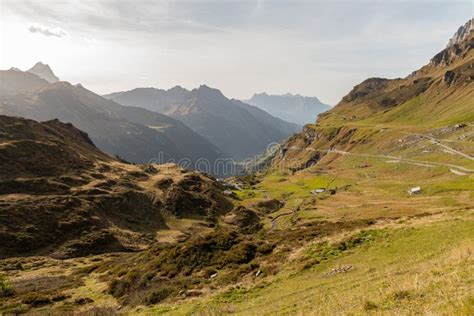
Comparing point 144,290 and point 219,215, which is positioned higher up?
point 144,290

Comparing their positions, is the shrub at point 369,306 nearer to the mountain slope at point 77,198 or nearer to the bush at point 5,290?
the bush at point 5,290

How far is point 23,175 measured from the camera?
10956cm

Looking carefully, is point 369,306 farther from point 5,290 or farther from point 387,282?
point 5,290

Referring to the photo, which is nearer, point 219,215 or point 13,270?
point 13,270

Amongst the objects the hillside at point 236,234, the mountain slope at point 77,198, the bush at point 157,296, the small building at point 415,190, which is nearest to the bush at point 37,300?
the hillside at point 236,234

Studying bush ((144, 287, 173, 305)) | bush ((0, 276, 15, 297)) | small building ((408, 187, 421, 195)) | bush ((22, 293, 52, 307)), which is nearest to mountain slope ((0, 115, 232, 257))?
bush ((0, 276, 15, 297))

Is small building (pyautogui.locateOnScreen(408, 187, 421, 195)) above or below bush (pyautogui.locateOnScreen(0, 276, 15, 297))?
above

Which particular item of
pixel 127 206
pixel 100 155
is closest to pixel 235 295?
pixel 127 206

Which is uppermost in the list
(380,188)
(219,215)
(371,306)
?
(371,306)

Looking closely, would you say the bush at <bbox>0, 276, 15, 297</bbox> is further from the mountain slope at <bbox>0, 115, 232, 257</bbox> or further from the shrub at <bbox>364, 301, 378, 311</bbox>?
the shrub at <bbox>364, 301, 378, 311</bbox>

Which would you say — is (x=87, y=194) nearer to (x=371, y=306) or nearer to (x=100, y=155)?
(x=100, y=155)

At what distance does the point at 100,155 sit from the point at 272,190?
83800mm

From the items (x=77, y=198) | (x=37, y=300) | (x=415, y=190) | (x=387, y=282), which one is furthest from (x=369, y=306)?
(x=77, y=198)

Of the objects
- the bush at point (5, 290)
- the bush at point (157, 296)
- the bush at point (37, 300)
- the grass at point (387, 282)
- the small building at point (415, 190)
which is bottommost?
the bush at point (5, 290)
